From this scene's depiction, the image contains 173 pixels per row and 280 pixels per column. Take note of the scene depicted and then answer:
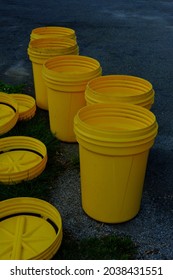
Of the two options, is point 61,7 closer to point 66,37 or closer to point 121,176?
point 66,37

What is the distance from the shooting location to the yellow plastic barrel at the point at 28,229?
261 centimetres

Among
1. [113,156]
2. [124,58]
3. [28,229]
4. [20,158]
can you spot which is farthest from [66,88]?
[124,58]

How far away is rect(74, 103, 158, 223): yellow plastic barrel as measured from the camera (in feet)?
8.63

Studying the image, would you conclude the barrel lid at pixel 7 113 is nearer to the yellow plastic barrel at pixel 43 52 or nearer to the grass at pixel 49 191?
the grass at pixel 49 191

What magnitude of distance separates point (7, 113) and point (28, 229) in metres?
1.67

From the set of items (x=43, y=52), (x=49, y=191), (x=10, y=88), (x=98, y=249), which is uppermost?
(x=43, y=52)

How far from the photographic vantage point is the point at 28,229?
2867mm

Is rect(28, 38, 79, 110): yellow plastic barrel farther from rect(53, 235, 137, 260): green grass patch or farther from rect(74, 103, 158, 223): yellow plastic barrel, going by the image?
rect(53, 235, 137, 260): green grass patch

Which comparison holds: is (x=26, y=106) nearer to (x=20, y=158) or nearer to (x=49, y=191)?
(x=20, y=158)

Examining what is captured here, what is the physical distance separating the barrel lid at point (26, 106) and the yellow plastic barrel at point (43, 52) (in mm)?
166

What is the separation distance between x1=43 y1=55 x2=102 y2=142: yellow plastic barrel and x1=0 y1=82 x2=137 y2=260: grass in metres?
0.16

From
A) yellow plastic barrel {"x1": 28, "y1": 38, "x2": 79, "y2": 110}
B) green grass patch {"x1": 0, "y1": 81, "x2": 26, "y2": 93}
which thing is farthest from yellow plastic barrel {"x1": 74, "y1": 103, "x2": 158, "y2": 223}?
green grass patch {"x1": 0, "y1": 81, "x2": 26, "y2": 93}

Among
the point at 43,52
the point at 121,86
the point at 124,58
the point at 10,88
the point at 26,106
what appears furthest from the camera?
the point at 124,58

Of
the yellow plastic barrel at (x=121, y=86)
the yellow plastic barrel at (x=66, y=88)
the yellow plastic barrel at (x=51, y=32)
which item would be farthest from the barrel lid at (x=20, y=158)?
the yellow plastic barrel at (x=51, y=32)
